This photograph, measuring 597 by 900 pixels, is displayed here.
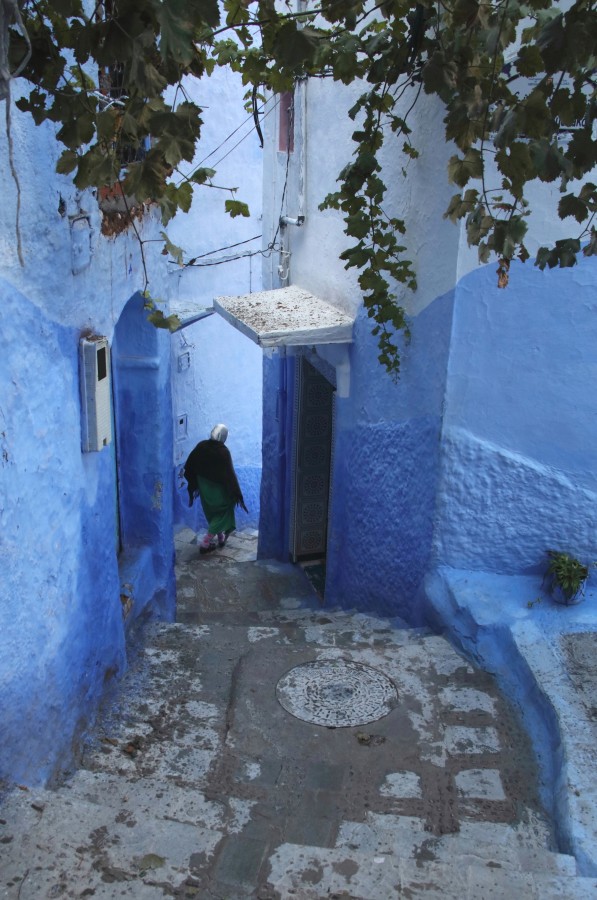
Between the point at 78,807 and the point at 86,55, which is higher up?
the point at 86,55

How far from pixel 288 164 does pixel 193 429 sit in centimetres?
409

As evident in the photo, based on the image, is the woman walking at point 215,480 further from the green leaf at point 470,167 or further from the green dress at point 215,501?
the green leaf at point 470,167

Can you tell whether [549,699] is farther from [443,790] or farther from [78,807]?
[78,807]

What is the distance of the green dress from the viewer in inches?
376

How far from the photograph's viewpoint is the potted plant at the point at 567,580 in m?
5.07

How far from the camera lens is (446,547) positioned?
565 cm

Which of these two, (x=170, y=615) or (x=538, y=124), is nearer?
(x=538, y=124)

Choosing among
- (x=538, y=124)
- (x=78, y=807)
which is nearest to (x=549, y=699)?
(x=78, y=807)

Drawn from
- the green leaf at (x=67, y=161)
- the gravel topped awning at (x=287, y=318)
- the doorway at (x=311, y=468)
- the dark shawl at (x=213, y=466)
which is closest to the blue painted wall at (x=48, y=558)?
the green leaf at (x=67, y=161)

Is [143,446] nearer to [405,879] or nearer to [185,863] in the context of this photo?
[185,863]

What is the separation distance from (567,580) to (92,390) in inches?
118

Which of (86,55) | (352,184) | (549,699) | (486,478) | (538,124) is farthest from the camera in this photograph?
(486,478)

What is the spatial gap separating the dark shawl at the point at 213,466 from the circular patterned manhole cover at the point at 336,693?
422 centimetres

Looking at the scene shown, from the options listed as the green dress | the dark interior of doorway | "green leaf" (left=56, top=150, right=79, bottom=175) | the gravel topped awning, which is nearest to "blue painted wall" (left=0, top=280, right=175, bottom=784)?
"green leaf" (left=56, top=150, right=79, bottom=175)
